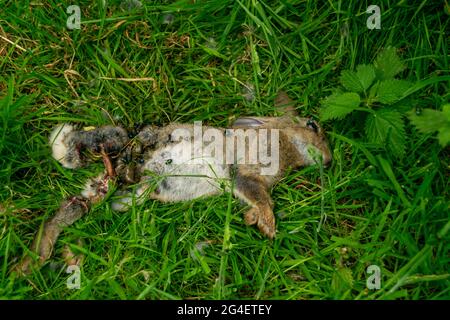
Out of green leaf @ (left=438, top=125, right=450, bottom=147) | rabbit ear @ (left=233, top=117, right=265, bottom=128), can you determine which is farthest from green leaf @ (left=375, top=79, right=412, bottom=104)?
rabbit ear @ (left=233, top=117, right=265, bottom=128)

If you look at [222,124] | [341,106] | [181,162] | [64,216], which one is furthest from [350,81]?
[64,216]

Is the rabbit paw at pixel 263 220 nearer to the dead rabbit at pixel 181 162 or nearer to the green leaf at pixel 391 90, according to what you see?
the dead rabbit at pixel 181 162

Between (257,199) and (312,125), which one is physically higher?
(312,125)

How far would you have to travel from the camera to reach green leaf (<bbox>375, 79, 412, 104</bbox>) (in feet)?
13.1

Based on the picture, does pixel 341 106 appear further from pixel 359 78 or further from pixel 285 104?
pixel 285 104

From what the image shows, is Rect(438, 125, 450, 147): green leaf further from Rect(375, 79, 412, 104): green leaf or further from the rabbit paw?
the rabbit paw

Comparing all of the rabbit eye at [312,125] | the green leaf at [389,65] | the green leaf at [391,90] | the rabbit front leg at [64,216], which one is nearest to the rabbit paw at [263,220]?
the rabbit eye at [312,125]

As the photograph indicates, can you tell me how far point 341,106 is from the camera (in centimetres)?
404

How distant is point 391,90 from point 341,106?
0.40m

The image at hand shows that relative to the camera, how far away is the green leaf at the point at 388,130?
3945 millimetres

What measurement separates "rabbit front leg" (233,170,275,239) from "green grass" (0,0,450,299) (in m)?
0.10

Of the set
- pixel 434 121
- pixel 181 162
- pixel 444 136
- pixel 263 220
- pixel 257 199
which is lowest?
pixel 263 220

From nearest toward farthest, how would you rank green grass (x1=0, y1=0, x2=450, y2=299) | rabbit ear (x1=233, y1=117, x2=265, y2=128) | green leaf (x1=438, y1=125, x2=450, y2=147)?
green leaf (x1=438, y1=125, x2=450, y2=147), green grass (x1=0, y1=0, x2=450, y2=299), rabbit ear (x1=233, y1=117, x2=265, y2=128)
